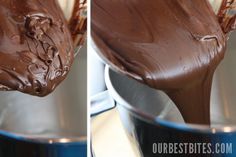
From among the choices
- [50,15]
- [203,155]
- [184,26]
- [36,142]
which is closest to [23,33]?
[50,15]

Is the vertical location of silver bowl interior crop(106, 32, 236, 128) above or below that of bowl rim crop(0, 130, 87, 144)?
above

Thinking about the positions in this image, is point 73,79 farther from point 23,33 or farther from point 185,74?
point 185,74

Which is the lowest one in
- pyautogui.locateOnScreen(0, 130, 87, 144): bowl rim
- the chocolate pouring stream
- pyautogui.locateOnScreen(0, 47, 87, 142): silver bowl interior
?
pyautogui.locateOnScreen(0, 130, 87, 144): bowl rim

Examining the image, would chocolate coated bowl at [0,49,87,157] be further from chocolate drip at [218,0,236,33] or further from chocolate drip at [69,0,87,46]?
chocolate drip at [218,0,236,33]

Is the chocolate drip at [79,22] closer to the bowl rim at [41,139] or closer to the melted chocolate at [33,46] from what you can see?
the melted chocolate at [33,46]

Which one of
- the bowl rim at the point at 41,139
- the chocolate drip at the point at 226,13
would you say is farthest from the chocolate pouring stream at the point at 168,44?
the bowl rim at the point at 41,139

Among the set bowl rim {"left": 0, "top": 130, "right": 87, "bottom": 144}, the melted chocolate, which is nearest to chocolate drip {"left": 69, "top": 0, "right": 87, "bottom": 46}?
the melted chocolate
